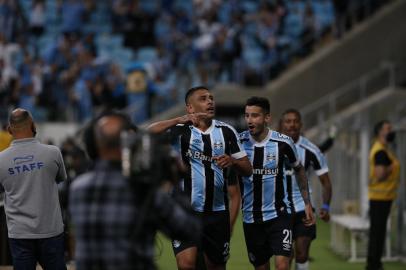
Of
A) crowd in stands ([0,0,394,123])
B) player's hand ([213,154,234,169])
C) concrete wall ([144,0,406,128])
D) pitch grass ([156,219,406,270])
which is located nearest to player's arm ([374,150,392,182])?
pitch grass ([156,219,406,270])

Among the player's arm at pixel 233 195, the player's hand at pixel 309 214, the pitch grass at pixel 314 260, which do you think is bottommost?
the pitch grass at pixel 314 260

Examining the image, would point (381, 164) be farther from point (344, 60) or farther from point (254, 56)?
point (254, 56)

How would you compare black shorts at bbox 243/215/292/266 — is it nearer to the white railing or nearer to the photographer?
the photographer

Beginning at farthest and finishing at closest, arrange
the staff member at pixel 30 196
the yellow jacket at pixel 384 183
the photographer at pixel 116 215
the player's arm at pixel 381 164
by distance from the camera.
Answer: the yellow jacket at pixel 384 183
the player's arm at pixel 381 164
the staff member at pixel 30 196
the photographer at pixel 116 215

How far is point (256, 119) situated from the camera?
10.3m

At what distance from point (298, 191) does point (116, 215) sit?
18.4ft

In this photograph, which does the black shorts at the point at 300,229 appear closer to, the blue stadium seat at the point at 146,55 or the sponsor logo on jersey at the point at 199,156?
the sponsor logo on jersey at the point at 199,156

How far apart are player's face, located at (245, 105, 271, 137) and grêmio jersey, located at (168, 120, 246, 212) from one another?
42 centimetres

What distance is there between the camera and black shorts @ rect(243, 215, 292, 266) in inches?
403

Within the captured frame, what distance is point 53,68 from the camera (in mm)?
25406

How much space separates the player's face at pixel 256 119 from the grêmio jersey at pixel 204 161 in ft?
1.37

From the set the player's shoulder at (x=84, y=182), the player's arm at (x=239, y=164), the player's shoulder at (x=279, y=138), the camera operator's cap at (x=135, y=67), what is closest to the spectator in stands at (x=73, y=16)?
the camera operator's cap at (x=135, y=67)

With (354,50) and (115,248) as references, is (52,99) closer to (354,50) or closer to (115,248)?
(354,50)

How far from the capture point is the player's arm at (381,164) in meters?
14.0
